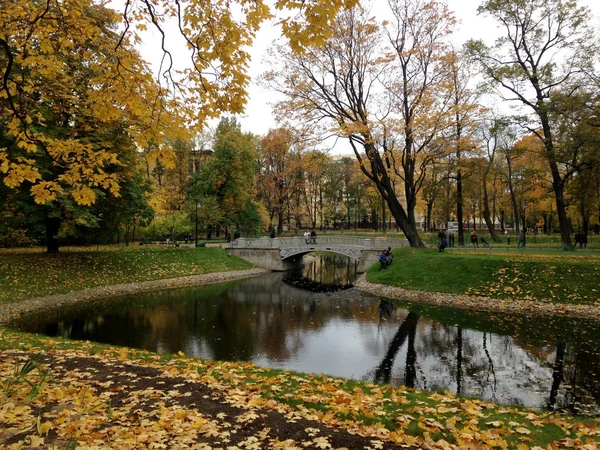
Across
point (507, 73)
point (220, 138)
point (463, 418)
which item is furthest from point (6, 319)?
point (220, 138)

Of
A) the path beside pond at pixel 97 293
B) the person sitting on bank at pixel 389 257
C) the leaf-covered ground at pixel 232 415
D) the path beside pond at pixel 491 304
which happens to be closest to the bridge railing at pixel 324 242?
the person sitting on bank at pixel 389 257

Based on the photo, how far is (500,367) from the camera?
10.1 meters

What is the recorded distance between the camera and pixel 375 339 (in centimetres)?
1305

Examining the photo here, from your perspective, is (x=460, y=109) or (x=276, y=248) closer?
(x=460, y=109)

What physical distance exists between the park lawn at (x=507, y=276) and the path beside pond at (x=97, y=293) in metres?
13.2

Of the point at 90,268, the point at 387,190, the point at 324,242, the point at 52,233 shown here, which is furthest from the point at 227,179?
the point at 387,190

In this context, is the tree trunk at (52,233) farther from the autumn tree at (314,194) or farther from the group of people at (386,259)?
the autumn tree at (314,194)

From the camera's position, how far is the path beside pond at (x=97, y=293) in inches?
625

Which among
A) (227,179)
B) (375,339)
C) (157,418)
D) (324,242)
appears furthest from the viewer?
(227,179)

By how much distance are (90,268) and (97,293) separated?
2979 millimetres

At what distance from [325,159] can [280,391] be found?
→ 18.0 metres

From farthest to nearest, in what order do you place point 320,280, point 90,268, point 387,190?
point 320,280 → point 387,190 → point 90,268

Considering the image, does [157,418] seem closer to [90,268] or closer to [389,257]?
[90,268]

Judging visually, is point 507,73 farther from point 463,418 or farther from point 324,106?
point 463,418
